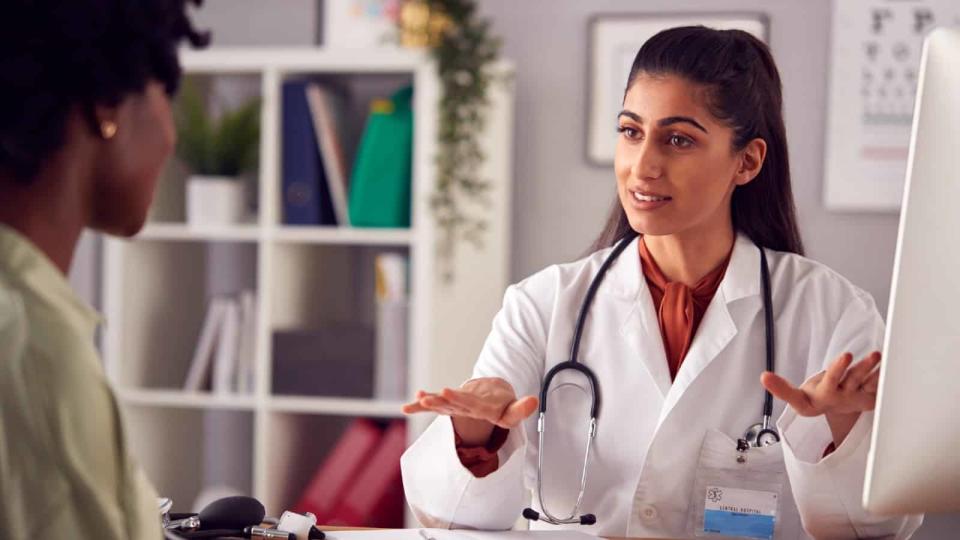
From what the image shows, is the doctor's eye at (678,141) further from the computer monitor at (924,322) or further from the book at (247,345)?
the book at (247,345)

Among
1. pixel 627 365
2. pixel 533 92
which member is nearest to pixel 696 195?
pixel 627 365

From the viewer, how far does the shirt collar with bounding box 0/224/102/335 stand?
729mm

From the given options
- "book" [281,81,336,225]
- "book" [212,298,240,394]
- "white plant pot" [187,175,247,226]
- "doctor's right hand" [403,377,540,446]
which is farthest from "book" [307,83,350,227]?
"doctor's right hand" [403,377,540,446]

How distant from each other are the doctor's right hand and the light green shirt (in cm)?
52

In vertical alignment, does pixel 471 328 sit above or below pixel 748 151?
below

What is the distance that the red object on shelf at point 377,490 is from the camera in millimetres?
2797

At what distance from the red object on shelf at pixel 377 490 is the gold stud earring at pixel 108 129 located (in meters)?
2.04

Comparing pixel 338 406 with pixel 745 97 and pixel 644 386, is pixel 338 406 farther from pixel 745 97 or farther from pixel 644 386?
pixel 745 97

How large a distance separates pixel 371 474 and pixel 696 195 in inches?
62.1

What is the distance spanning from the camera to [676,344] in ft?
5.28

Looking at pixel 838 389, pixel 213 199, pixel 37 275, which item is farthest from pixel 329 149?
pixel 37 275

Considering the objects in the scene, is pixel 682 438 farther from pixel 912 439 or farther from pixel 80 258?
pixel 80 258

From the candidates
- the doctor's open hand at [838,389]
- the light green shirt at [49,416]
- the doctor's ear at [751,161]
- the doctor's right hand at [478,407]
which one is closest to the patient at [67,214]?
the light green shirt at [49,416]

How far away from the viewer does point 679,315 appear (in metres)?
1.61
